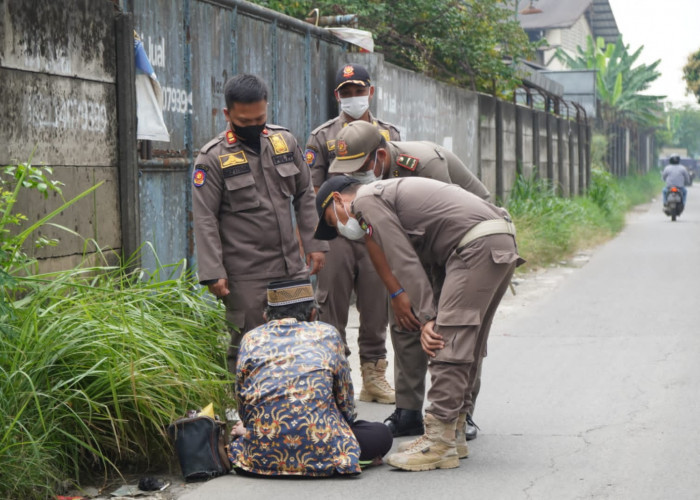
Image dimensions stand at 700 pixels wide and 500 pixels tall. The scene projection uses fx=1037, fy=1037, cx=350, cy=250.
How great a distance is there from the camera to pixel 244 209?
18.7ft

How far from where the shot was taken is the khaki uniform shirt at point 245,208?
18.4 feet

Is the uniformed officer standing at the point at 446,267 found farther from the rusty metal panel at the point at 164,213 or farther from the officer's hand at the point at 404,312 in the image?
the rusty metal panel at the point at 164,213

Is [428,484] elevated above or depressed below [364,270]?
below

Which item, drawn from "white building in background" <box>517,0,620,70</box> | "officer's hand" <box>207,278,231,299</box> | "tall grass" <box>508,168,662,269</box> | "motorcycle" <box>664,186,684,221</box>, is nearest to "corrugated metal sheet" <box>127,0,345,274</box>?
"officer's hand" <box>207,278,231,299</box>

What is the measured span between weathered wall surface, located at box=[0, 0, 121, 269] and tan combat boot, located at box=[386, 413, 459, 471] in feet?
7.79

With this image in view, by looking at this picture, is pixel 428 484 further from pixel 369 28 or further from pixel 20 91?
pixel 369 28

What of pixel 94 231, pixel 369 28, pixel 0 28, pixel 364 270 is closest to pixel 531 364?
pixel 364 270

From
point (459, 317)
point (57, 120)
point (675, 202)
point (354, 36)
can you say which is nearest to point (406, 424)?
point (459, 317)

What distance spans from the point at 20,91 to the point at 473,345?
9.25 feet

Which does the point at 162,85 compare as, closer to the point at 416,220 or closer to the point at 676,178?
the point at 416,220

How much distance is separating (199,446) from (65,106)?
241 cm

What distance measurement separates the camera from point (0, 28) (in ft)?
18.0

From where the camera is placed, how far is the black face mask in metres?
5.68

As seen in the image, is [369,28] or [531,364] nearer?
[531,364]
